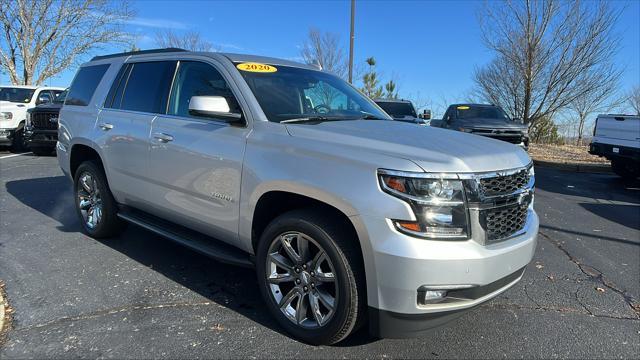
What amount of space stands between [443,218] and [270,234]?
3.82 ft

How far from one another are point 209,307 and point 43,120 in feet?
33.9


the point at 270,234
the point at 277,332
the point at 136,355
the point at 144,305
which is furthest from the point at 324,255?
the point at 144,305

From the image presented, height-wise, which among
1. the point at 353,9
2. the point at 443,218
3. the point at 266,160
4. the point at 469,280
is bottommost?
the point at 469,280

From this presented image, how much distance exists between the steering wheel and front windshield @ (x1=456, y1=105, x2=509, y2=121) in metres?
10.7

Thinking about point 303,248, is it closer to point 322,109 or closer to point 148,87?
point 322,109

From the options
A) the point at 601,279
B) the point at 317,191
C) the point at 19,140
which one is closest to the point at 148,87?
the point at 317,191

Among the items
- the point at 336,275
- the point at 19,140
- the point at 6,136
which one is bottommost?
the point at 336,275

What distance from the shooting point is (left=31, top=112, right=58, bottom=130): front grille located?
11570 millimetres

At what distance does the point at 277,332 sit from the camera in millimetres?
3189

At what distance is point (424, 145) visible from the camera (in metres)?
2.82

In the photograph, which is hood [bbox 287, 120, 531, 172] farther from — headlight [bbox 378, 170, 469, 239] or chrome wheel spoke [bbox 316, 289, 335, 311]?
chrome wheel spoke [bbox 316, 289, 335, 311]

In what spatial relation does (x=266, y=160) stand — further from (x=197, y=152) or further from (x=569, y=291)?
(x=569, y=291)

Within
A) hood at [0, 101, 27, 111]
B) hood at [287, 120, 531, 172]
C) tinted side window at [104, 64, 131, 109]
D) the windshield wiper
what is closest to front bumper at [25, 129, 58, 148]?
hood at [0, 101, 27, 111]

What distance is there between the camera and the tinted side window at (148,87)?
414cm
